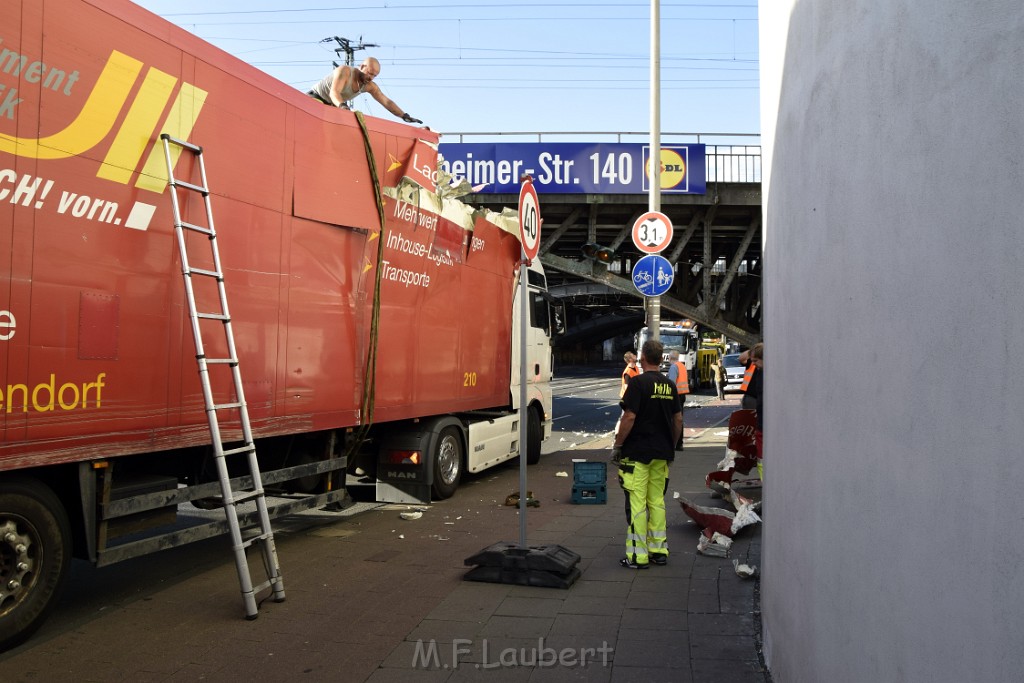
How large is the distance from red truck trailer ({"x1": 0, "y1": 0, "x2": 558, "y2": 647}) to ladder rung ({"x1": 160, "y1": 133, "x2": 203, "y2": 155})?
0.10ft

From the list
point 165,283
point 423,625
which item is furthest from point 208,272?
point 423,625

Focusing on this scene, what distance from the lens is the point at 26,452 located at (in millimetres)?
4574

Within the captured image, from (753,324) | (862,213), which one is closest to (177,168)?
(862,213)

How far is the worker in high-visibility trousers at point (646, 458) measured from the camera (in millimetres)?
6863

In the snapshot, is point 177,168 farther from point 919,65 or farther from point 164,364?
point 919,65

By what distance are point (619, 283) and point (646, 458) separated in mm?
15549

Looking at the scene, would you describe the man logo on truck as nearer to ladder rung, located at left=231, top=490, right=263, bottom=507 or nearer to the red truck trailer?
the red truck trailer

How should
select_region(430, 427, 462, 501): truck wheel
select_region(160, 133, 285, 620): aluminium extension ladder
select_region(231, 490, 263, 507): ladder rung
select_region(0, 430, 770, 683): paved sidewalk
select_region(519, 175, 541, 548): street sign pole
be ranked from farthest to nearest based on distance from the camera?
select_region(430, 427, 462, 501): truck wheel
select_region(519, 175, 541, 548): street sign pole
select_region(231, 490, 263, 507): ladder rung
select_region(160, 133, 285, 620): aluminium extension ladder
select_region(0, 430, 770, 683): paved sidewalk

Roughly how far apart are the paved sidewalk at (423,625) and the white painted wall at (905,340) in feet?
4.15

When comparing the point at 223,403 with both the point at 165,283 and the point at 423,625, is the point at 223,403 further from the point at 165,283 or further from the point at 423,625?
the point at 423,625

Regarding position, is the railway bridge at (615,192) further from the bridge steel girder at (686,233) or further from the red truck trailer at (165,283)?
the red truck trailer at (165,283)

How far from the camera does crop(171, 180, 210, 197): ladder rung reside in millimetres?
5488

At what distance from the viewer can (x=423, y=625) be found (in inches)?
213

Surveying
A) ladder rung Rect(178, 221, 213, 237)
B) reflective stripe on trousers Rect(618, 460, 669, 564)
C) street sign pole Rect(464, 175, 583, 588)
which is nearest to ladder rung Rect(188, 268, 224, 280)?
ladder rung Rect(178, 221, 213, 237)
